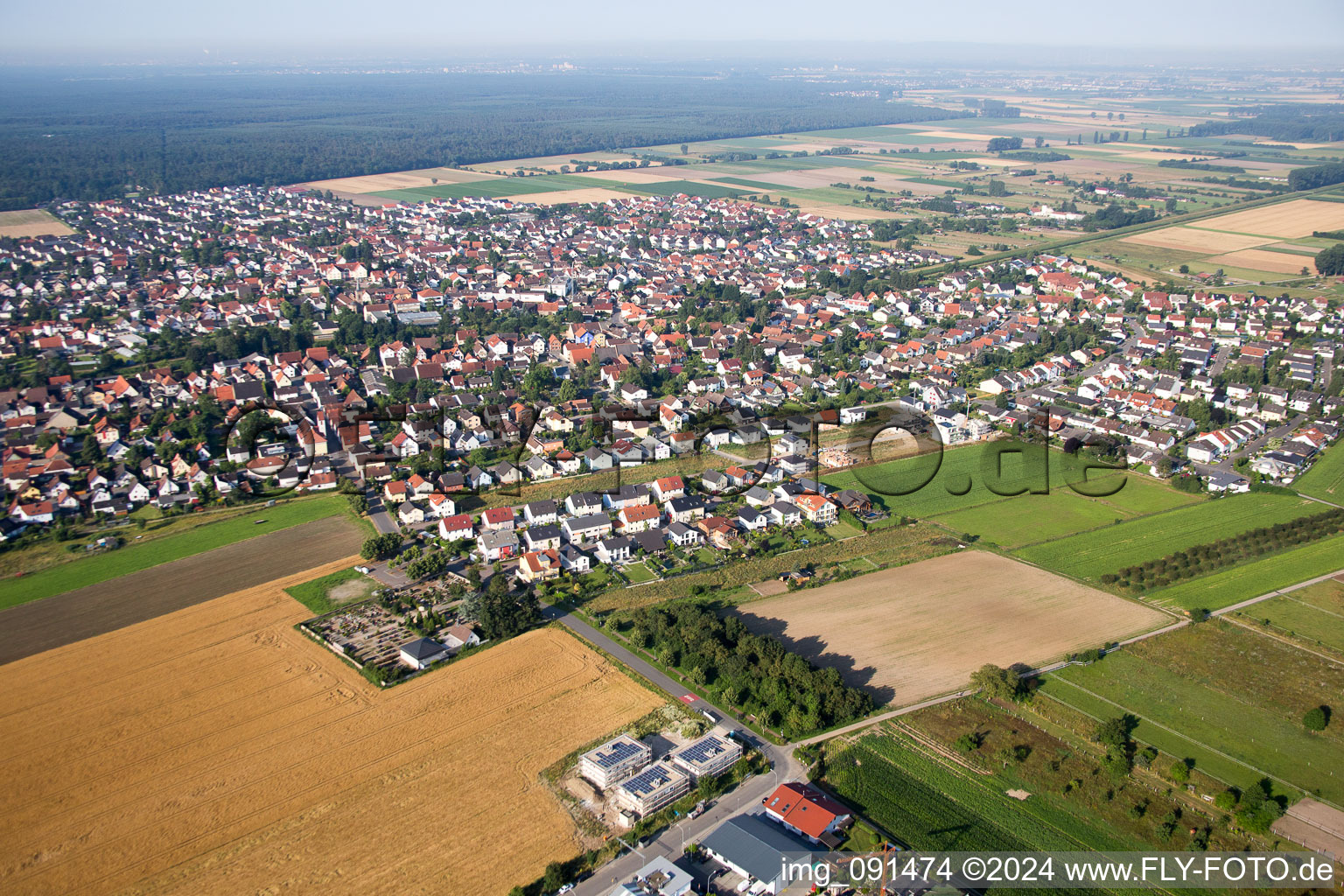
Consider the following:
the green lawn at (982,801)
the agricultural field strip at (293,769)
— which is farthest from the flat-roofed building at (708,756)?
the agricultural field strip at (293,769)

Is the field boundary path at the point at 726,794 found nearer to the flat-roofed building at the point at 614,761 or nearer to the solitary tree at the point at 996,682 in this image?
the solitary tree at the point at 996,682

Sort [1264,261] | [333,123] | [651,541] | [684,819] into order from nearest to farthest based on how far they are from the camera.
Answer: [684,819] < [651,541] < [1264,261] < [333,123]

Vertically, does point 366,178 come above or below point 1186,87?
below

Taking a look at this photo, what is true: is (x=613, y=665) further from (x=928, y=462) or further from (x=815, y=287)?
(x=815, y=287)

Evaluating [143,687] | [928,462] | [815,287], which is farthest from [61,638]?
[815,287]

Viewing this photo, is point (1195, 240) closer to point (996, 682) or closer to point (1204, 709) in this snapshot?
point (1204, 709)

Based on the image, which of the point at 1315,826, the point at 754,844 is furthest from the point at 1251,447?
the point at 754,844

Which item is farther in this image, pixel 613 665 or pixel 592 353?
pixel 592 353
